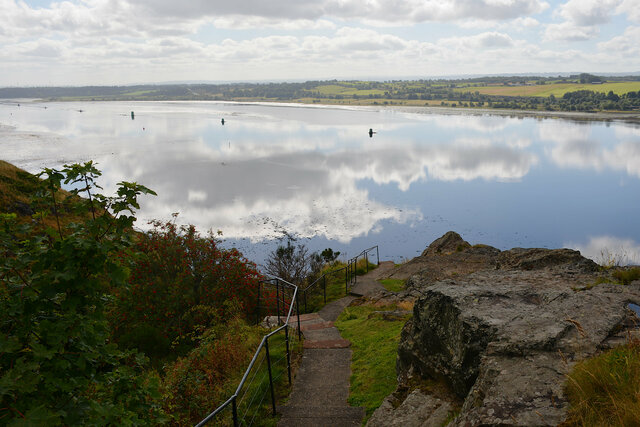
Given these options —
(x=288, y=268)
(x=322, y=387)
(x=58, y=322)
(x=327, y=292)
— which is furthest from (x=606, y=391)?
(x=288, y=268)

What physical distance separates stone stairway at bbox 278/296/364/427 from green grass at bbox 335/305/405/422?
180 millimetres

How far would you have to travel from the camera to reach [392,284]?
20031 millimetres

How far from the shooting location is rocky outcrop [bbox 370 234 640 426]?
424 cm

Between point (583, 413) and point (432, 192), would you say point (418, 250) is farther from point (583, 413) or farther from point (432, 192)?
point (583, 413)

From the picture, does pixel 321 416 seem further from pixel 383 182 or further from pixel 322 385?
pixel 383 182

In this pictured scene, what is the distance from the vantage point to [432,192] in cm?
5712

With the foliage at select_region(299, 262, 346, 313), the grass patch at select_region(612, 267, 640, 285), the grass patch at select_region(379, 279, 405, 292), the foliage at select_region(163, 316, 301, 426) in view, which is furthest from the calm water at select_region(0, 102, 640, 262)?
the grass patch at select_region(612, 267, 640, 285)

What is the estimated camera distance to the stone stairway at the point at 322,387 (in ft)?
22.1

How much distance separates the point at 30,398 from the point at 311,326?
8994 mm

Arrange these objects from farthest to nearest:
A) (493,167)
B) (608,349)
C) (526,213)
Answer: (493,167)
(526,213)
(608,349)

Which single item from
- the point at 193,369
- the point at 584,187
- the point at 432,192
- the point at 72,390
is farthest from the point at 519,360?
the point at 584,187

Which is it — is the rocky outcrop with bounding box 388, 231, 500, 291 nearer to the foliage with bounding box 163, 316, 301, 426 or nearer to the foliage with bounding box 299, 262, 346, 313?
the foliage with bounding box 299, 262, 346, 313

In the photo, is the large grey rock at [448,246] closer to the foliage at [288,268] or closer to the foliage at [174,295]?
the foliage at [288,268]

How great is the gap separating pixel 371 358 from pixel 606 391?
17.9 ft
